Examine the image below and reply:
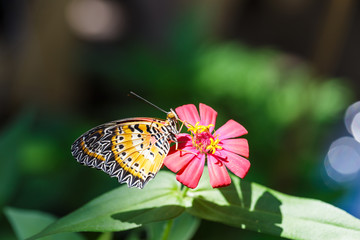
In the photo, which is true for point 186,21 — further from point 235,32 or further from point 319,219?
point 319,219

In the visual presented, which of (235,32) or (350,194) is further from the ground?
(235,32)

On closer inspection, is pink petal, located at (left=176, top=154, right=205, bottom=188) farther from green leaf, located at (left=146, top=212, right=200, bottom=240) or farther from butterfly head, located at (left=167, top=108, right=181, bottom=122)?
green leaf, located at (left=146, top=212, right=200, bottom=240)

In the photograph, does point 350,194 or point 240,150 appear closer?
point 240,150

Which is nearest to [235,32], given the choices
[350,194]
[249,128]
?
[249,128]

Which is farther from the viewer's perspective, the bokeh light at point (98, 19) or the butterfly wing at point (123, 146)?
the bokeh light at point (98, 19)

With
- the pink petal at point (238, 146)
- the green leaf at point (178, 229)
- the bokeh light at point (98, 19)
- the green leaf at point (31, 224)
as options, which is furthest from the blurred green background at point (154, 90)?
the pink petal at point (238, 146)

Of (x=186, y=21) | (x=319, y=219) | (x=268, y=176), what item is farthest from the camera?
(x=186, y=21)

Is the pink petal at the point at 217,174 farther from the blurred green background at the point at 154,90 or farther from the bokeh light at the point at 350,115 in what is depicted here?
the bokeh light at the point at 350,115
